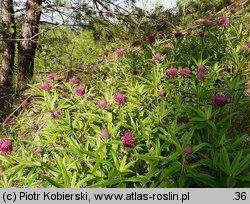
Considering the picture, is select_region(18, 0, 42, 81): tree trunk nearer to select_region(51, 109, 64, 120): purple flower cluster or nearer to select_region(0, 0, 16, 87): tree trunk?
select_region(0, 0, 16, 87): tree trunk

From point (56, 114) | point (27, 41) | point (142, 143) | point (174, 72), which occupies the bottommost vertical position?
point (142, 143)

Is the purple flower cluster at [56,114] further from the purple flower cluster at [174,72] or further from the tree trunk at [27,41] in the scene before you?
the tree trunk at [27,41]

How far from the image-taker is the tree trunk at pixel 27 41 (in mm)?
5648

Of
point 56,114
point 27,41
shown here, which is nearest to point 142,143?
point 56,114

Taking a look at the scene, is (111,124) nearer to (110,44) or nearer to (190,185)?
(190,185)

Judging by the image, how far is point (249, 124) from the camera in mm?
3238

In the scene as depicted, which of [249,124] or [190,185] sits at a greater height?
[249,124]

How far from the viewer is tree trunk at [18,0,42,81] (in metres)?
5.65

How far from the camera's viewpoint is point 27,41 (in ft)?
18.9
